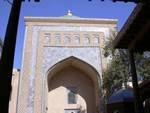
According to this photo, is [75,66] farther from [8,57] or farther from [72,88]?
[8,57]

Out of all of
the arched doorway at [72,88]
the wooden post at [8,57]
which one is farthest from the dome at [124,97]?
the wooden post at [8,57]

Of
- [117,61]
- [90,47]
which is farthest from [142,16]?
[90,47]

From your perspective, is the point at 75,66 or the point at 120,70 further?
the point at 75,66

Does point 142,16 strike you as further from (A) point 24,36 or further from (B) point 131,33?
(A) point 24,36

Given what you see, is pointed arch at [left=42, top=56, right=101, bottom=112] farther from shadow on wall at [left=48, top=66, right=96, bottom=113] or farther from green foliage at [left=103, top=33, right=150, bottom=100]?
green foliage at [left=103, top=33, right=150, bottom=100]

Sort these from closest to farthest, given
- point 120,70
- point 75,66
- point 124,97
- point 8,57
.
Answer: point 8,57 → point 124,97 → point 120,70 → point 75,66

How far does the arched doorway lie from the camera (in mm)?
17345

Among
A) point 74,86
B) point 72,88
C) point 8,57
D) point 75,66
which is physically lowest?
point 8,57

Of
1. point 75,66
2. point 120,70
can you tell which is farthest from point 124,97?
point 75,66

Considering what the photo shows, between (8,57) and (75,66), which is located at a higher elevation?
(75,66)

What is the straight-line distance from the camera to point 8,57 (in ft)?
13.8

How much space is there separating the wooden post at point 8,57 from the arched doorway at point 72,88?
1249cm

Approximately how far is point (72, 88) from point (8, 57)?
14.0m

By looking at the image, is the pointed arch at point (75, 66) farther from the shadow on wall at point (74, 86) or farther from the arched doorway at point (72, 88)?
the shadow on wall at point (74, 86)
